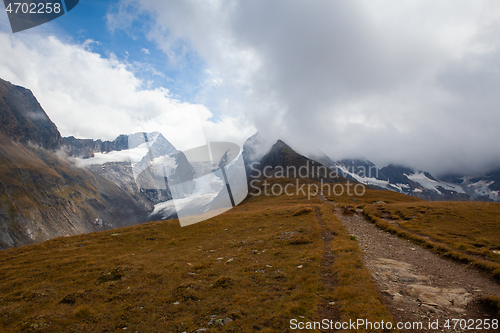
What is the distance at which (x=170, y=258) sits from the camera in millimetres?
21922

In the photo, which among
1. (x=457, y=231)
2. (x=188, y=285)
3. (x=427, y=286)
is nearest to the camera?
(x=427, y=286)

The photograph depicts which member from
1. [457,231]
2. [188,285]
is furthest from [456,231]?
[188,285]

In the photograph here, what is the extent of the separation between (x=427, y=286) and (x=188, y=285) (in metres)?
16.3

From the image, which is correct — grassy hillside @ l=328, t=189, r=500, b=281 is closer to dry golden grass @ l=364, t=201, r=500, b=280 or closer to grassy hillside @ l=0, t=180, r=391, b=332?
dry golden grass @ l=364, t=201, r=500, b=280

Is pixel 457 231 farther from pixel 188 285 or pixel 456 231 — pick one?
pixel 188 285

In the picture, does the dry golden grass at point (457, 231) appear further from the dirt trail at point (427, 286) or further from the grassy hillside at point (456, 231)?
the dirt trail at point (427, 286)

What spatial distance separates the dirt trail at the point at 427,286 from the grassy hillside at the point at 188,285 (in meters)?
1.32

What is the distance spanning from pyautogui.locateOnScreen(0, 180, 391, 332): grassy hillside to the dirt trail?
1317mm

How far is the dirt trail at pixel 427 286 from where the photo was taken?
10773 millimetres

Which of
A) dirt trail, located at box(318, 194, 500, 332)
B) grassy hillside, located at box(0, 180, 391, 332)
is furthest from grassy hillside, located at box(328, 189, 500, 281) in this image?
grassy hillside, located at box(0, 180, 391, 332)

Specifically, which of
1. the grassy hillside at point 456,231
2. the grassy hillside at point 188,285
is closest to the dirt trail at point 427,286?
the grassy hillside at point 456,231

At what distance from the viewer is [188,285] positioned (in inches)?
608

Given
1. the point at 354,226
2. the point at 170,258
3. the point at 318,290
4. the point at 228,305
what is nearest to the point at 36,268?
the point at 170,258

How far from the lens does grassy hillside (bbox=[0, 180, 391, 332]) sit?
11.5 metres
